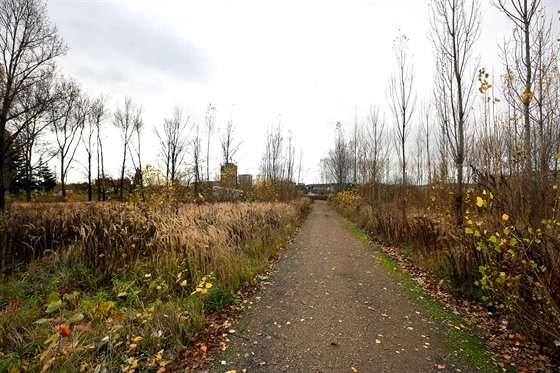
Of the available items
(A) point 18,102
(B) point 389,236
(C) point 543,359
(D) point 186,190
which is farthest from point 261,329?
(A) point 18,102

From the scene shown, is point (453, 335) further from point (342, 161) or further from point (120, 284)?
point (342, 161)

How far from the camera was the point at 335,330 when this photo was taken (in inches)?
129

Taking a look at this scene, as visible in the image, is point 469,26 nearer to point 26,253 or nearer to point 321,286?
point 321,286

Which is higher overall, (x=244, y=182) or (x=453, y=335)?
(x=244, y=182)

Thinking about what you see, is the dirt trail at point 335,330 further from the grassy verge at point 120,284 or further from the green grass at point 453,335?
the grassy verge at point 120,284

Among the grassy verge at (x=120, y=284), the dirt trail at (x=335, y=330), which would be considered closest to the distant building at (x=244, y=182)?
the grassy verge at (x=120, y=284)

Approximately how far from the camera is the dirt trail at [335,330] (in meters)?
2.65

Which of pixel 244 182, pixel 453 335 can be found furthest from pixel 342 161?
pixel 453 335

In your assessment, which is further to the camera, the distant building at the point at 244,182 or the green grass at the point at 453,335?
the distant building at the point at 244,182

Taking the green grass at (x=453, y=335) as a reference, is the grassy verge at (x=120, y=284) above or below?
above

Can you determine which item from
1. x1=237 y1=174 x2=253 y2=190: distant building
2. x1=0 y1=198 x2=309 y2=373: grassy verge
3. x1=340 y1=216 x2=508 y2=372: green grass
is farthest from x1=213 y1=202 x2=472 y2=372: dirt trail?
x1=237 y1=174 x2=253 y2=190: distant building

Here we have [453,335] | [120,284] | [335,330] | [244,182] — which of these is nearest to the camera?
[453,335]

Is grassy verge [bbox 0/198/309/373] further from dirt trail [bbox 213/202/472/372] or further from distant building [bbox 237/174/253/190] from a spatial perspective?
distant building [bbox 237/174/253/190]

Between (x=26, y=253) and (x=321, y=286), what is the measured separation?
6574mm
